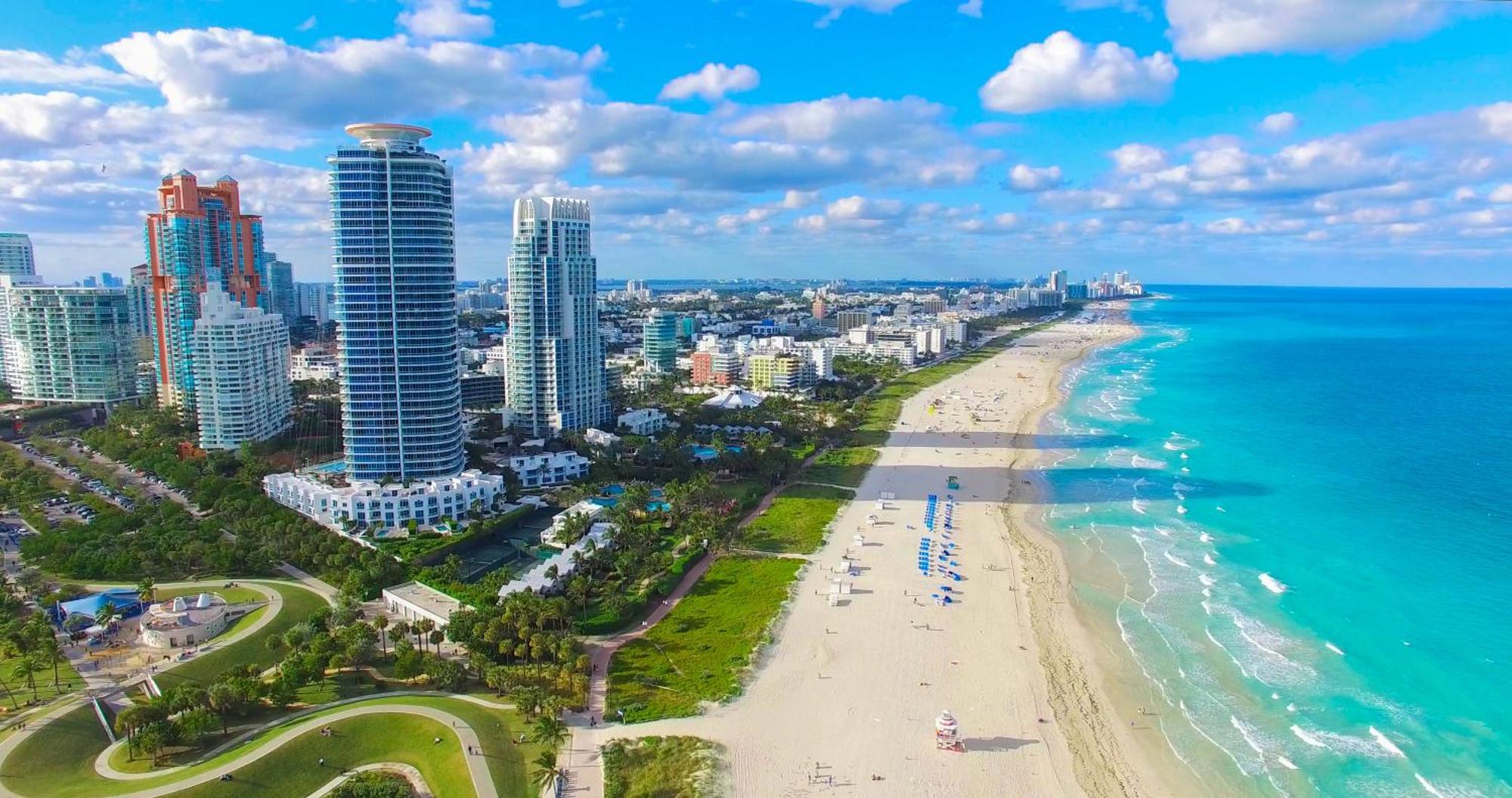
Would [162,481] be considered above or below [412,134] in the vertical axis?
below

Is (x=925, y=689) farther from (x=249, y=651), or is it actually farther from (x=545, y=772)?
(x=249, y=651)

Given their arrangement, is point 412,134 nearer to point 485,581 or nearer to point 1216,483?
point 485,581

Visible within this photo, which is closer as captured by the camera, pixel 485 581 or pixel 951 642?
pixel 951 642

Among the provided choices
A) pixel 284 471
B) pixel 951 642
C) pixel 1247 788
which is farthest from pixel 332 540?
pixel 1247 788

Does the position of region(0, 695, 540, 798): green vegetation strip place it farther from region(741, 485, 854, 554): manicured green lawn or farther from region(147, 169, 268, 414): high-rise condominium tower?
region(147, 169, 268, 414): high-rise condominium tower

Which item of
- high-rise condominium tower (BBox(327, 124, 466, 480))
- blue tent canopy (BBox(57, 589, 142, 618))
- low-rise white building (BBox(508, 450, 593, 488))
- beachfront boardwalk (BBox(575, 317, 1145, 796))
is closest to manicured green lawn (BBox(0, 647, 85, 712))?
blue tent canopy (BBox(57, 589, 142, 618))

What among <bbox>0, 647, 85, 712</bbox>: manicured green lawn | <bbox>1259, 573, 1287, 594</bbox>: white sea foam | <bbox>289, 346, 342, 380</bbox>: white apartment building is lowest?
<bbox>1259, 573, 1287, 594</bbox>: white sea foam

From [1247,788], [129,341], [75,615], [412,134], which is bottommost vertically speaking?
[1247,788]
